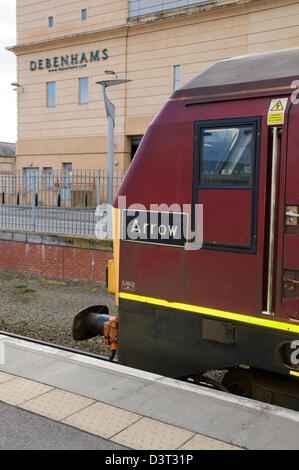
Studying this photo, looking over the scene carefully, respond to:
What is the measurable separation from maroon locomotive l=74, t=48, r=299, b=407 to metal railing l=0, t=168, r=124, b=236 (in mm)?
6921

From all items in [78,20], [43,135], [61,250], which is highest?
[78,20]

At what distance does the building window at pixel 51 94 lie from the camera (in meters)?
29.5

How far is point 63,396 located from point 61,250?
8.32m

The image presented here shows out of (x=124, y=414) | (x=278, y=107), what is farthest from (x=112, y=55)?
(x=124, y=414)

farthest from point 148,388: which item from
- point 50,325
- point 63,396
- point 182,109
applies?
point 50,325

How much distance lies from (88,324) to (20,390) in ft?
4.21

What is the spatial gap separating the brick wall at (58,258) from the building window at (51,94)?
1788 cm

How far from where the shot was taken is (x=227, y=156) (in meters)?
4.22

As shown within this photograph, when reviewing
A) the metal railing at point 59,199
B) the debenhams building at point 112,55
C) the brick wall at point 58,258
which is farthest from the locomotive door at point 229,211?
the debenhams building at point 112,55

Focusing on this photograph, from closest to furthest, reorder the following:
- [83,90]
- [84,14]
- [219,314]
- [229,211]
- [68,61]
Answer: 1. [229,211]
2. [219,314]
3. [84,14]
4. [83,90]
5. [68,61]

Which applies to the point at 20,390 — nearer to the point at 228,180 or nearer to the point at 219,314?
the point at 219,314

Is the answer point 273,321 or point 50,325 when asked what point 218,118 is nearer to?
point 273,321

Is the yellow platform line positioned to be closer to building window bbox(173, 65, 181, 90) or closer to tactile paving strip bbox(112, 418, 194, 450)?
tactile paving strip bbox(112, 418, 194, 450)
